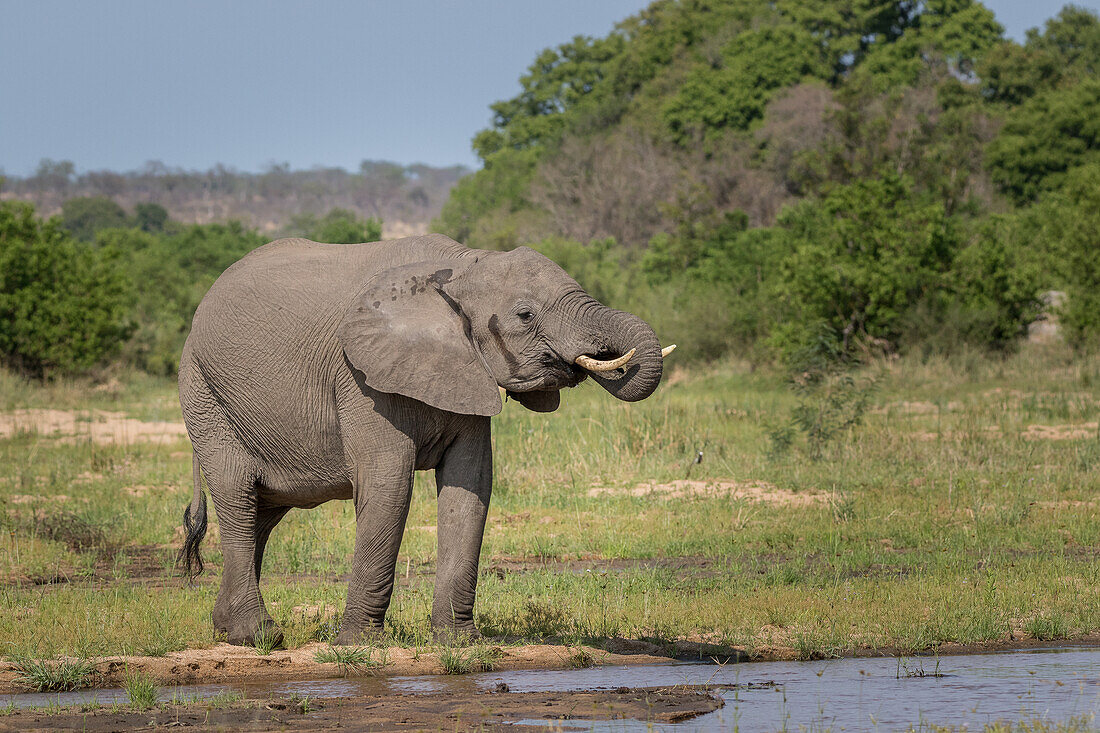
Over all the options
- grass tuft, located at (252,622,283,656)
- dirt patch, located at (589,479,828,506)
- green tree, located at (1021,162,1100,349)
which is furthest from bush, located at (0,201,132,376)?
grass tuft, located at (252,622,283,656)

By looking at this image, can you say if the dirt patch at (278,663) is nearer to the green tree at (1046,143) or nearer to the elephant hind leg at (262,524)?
the elephant hind leg at (262,524)

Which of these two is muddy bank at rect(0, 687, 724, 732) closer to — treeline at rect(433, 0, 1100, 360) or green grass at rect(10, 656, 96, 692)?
green grass at rect(10, 656, 96, 692)

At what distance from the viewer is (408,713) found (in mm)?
5816

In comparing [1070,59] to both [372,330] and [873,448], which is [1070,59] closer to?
[873,448]

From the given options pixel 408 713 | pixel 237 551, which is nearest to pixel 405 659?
pixel 408 713

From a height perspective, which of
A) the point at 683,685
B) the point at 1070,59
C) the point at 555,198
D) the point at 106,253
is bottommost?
the point at 683,685

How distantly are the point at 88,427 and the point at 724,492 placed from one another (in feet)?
31.1

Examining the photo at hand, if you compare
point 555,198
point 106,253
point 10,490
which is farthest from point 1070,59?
point 10,490

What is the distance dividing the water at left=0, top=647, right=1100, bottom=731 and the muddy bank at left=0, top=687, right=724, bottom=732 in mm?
145

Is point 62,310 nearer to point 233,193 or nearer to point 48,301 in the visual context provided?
point 48,301

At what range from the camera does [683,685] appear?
6348 millimetres

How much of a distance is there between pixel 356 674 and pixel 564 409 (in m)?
12.4

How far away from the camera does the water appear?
5.73 meters

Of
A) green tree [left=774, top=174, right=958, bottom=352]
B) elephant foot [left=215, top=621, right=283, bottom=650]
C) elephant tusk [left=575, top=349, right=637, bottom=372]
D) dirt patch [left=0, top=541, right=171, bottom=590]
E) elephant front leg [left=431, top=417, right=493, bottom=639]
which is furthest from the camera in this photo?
green tree [left=774, top=174, right=958, bottom=352]
